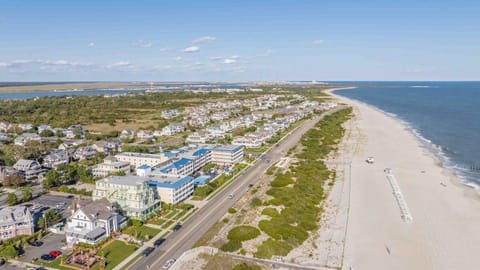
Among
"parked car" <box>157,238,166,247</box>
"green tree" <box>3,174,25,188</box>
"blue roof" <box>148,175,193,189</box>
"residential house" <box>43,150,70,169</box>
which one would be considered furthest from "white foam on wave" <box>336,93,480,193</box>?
"residential house" <box>43,150,70,169</box>

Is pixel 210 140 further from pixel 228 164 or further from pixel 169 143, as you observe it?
pixel 228 164

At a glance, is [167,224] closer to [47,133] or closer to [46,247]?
[46,247]

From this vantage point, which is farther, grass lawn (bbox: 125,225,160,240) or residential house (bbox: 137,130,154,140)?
residential house (bbox: 137,130,154,140)

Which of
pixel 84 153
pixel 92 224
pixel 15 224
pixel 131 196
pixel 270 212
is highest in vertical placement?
pixel 131 196

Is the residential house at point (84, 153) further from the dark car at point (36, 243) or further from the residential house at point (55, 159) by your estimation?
the dark car at point (36, 243)

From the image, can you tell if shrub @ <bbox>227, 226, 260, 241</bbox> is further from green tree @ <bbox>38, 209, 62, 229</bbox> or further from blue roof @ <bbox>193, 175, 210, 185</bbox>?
green tree @ <bbox>38, 209, 62, 229</bbox>

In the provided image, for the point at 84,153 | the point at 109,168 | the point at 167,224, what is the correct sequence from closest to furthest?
1. the point at 167,224
2. the point at 109,168
3. the point at 84,153

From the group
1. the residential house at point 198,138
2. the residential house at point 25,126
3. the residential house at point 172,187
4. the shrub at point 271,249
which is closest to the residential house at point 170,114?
the residential house at point 198,138

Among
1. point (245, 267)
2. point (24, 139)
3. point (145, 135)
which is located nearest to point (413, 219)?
point (245, 267)
